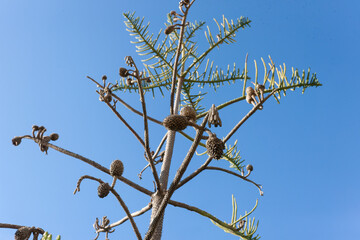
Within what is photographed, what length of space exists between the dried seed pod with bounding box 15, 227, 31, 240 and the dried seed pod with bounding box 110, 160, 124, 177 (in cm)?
38

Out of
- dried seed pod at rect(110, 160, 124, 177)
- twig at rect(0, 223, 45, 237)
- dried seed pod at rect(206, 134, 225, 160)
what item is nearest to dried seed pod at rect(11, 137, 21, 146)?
twig at rect(0, 223, 45, 237)

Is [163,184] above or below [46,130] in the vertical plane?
below

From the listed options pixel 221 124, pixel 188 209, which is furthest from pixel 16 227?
pixel 221 124

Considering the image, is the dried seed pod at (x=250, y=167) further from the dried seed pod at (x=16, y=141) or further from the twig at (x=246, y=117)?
the dried seed pod at (x=16, y=141)

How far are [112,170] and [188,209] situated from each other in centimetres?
47

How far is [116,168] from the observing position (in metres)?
1.52

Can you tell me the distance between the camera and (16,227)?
4.71 feet

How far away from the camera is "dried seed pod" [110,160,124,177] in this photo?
152 centimetres

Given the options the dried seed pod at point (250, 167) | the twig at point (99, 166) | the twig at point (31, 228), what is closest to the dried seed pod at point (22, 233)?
the twig at point (31, 228)

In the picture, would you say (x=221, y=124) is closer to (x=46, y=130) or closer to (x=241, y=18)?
(x=46, y=130)

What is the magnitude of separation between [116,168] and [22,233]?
1.39ft

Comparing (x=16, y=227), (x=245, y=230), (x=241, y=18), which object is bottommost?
(x=16, y=227)

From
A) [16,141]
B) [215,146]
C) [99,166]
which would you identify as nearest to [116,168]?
[99,166]

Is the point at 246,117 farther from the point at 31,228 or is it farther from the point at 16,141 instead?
the point at 16,141
